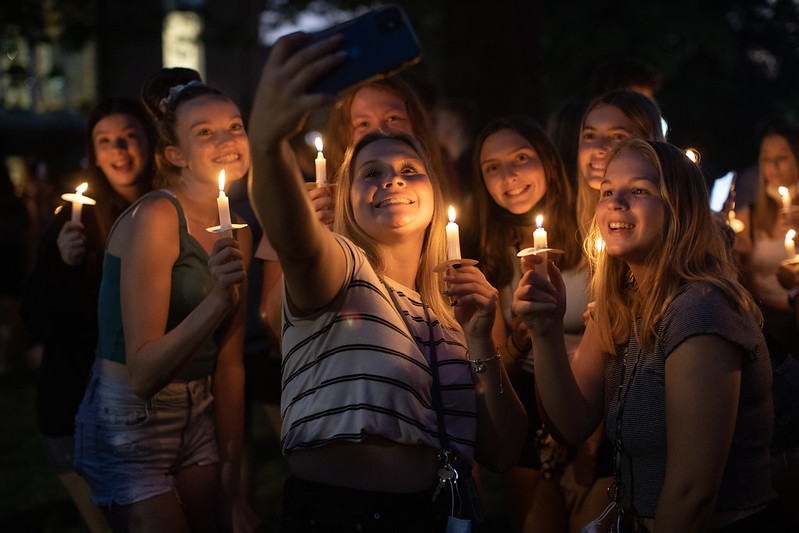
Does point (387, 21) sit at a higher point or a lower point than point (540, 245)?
higher

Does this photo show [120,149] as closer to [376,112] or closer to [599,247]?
[376,112]

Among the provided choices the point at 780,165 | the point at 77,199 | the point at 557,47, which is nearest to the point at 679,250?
the point at 77,199

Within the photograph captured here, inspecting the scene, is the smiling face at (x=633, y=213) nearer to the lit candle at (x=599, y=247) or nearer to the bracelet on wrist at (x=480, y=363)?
the lit candle at (x=599, y=247)

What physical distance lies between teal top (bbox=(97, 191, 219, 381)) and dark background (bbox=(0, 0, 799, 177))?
2.74 metres

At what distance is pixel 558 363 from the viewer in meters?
2.86

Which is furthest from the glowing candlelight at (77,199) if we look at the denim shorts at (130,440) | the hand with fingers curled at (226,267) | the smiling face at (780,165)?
the smiling face at (780,165)

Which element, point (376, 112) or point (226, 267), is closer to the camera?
point (226, 267)

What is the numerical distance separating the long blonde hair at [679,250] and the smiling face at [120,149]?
8.40ft

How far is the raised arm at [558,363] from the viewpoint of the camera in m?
2.67

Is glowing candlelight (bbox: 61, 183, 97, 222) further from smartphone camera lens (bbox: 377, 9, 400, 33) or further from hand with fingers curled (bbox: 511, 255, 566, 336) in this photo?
smartphone camera lens (bbox: 377, 9, 400, 33)

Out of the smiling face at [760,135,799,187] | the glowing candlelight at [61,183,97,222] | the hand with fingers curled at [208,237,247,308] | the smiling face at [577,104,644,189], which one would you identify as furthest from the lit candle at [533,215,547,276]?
the smiling face at [760,135,799,187]

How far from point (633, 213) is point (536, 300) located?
1.58 ft

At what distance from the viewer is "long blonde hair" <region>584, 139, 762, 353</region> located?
2.73 m

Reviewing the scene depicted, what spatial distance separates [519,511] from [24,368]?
9.09m
